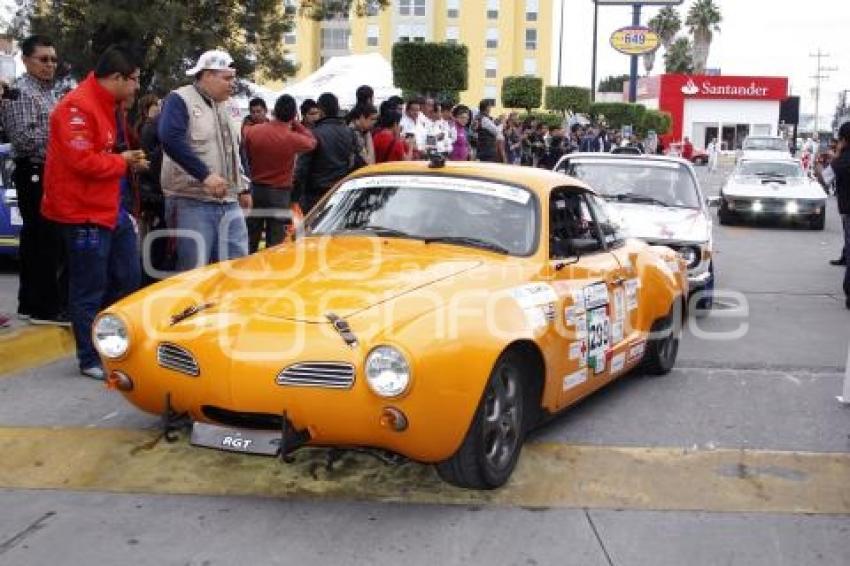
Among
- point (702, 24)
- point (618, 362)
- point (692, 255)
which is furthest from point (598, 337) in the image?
point (702, 24)

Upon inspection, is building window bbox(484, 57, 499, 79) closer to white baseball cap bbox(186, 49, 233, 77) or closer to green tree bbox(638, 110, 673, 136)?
green tree bbox(638, 110, 673, 136)

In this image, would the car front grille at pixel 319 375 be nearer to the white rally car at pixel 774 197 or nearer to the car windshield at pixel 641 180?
the car windshield at pixel 641 180

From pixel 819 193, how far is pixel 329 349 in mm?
16392

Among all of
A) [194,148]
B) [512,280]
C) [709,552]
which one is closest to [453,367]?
[512,280]

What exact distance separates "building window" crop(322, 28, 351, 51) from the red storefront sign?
39286 millimetres

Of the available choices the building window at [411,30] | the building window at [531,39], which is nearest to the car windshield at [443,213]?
the building window at [411,30]

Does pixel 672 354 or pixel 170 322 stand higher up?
pixel 170 322

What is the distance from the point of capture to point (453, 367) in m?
3.95

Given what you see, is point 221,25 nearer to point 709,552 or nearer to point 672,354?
point 672,354

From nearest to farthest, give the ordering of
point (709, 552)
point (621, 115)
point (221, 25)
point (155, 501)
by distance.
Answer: point (709, 552) → point (155, 501) → point (221, 25) → point (621, 115)

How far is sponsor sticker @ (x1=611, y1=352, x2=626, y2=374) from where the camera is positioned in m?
5.64

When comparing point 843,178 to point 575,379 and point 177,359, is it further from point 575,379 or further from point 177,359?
point 177,359

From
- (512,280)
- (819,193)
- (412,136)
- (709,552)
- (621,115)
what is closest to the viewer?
(709,552)

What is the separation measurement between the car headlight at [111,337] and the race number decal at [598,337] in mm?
2383
